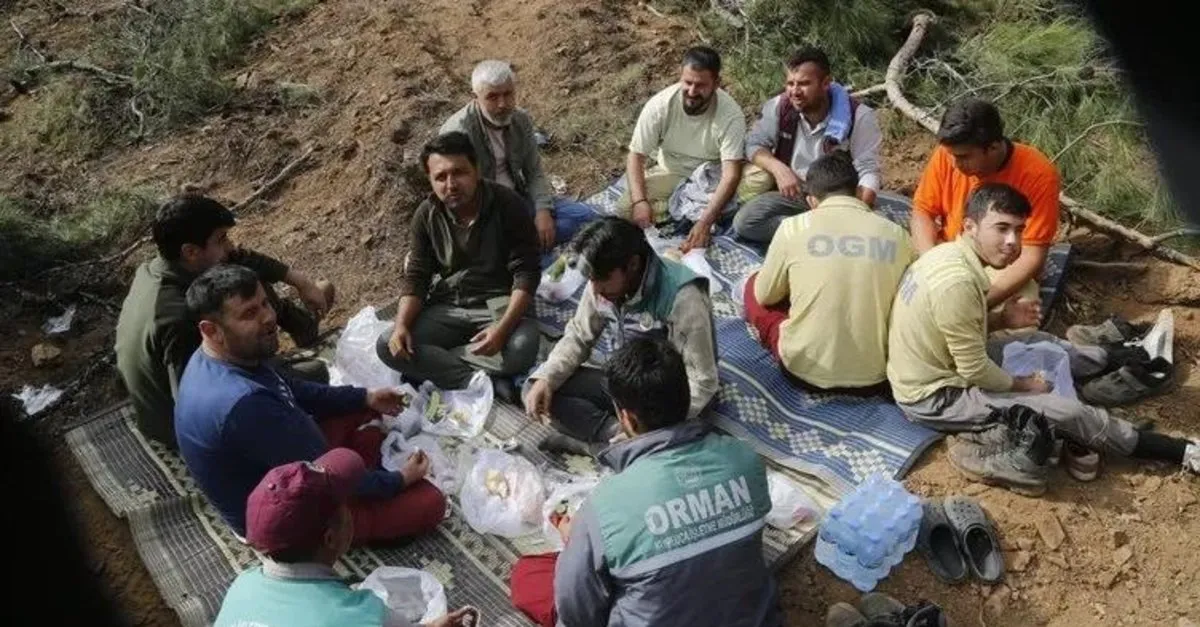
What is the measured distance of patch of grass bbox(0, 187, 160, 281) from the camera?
A: 18.2ft

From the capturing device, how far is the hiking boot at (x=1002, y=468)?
3.52 m

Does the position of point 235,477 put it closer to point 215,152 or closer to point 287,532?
point 287,532

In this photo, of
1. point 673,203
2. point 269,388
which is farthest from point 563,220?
point 269,388

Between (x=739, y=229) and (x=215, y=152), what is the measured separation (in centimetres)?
407

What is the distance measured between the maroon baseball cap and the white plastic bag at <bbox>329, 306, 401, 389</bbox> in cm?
209

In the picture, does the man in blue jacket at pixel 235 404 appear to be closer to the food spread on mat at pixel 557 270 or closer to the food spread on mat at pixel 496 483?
the food spread on mat at pixel 496 483

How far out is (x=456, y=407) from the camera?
4309mm

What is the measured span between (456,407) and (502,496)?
72 cm

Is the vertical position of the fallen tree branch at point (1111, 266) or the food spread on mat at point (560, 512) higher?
the fallen tree branch at point (1111, 266)

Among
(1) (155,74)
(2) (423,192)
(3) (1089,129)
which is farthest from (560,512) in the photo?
(1) (155,74)

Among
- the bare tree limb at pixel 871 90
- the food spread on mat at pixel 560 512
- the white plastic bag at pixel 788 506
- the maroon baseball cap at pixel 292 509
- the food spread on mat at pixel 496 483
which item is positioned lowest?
the white plastic bag at pixel 788 506

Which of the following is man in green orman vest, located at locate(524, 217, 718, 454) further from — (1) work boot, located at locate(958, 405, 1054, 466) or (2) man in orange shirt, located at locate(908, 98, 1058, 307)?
(2) man in orange shirt, located at locate(908, 98, 1058, 307)

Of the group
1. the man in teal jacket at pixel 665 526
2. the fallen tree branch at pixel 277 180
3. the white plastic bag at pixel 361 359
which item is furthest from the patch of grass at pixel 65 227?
the man in teal jacket at pixel 665 526

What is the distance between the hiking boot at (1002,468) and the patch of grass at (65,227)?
520 centimetres
